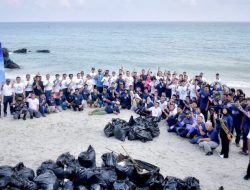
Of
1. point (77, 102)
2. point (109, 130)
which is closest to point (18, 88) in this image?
point (77, 102)

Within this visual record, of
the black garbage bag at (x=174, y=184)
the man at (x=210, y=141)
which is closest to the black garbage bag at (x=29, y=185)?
the black garbage bag at (x=174, y=184)

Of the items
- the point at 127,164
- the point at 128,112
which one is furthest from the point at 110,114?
the point at 127,164

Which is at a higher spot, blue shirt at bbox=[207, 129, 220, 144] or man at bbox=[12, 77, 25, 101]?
man at bbox=[12, 77, 25, 101]

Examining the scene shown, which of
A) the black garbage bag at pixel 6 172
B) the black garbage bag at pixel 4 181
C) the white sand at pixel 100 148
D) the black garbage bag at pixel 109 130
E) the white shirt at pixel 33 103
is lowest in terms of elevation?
the white sand at pixel 100 148

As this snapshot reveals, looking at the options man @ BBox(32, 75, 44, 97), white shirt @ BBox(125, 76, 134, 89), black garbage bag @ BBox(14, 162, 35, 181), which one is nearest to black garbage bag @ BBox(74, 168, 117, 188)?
black garbage bag @ BBox(14, 162, 35, 181)

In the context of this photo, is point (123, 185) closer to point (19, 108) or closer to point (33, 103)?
point (33, 103)

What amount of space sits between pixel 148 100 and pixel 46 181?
8214 mm

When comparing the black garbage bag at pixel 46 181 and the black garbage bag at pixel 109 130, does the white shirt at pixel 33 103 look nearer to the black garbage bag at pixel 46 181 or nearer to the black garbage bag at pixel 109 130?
the black garbage bag at pixel 109 130

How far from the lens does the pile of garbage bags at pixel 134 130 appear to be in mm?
11516

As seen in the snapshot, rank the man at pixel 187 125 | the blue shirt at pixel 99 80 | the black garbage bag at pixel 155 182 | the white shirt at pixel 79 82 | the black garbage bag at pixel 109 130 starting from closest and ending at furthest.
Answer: the black garbage bag at pixel 155 182 < the black garbage bag at pixel 109 130 < the man at pixel 187 125 < the white shirt at pixel 79 82 < the blue shirt at pixel 99 80

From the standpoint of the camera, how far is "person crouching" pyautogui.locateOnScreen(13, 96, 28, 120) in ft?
44.7

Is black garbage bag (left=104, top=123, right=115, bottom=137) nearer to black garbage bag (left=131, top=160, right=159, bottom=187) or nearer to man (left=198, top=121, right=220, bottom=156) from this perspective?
man (left=198, top=121, right=220, bottom=156)

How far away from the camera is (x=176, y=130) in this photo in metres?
12.3

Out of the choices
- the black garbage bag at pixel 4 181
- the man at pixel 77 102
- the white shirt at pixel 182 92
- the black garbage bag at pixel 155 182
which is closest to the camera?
the black garbage bag at pixel 4 181
